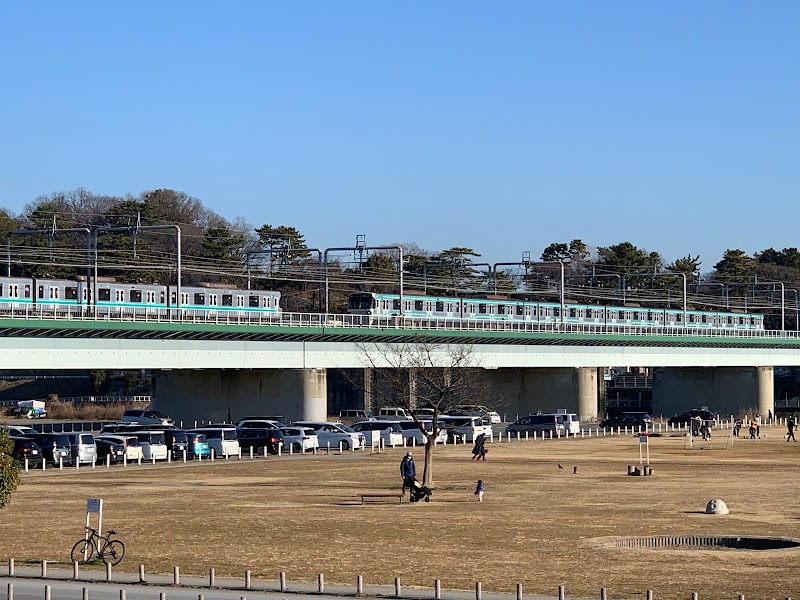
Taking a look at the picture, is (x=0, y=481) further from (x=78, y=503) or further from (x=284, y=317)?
(x=284, y=317)

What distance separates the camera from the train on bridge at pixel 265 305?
8244 centimetres

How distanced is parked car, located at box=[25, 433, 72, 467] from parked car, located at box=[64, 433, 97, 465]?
0.22 meters

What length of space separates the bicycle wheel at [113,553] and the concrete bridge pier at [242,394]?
61.9 m

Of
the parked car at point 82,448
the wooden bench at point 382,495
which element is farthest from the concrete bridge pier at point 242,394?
the wooden bench at point 382,495

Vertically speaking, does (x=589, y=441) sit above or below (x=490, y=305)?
below

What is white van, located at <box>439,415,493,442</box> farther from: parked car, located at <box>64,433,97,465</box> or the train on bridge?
parked car, located at <box>64,433,97,465</box>

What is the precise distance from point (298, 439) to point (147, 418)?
26.0 meters

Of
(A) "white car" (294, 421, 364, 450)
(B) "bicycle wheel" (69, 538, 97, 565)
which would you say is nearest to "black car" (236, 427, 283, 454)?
(A) "white car" (294, 421, 364, 450)

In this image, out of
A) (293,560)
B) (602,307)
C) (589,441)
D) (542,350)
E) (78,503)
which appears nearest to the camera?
(293,560)

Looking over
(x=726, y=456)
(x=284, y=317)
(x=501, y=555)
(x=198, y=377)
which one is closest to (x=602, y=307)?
(x=284, y=317)

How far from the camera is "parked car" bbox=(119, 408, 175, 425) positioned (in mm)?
90906

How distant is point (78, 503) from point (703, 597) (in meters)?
24.2

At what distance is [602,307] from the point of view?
126688 mm

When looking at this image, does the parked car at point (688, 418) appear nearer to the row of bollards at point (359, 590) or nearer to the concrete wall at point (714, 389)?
the concrete wall at point (714, 389)
